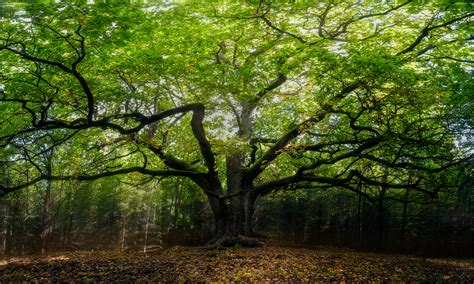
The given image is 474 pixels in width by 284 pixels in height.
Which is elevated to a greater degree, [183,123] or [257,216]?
[183,123]

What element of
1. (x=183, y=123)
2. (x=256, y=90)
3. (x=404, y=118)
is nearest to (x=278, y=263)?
(x=256, y=90)

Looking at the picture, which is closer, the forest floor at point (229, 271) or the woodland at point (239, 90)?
the forest floor at point (229, 271)

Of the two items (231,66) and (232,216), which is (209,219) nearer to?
(232,216)

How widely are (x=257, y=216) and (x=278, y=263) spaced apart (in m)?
22.6

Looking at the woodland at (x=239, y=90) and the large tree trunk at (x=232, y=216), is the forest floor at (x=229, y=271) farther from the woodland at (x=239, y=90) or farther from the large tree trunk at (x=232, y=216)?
the large tree trunk at (x=232, y=216)

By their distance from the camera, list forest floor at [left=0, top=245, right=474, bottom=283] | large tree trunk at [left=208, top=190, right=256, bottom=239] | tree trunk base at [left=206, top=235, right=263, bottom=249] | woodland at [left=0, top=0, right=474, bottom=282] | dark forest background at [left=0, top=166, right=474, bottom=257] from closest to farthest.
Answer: forest floor at [left=0, top=245, right=474, bottom=283] → woodland at [left=0, top=0, right=474, bottom=282] → tree trunk base at [left=206, top=235, right=263, bottom=249] → large tree trunk at [left=208, top=190, right=256, bottom=239] → dark forest background at [left=0, top=166, right=474, bottom=257]

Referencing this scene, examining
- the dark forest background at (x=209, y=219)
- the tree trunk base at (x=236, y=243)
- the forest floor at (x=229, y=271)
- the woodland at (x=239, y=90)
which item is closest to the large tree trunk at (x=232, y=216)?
the woodland at (x=239, y=90)

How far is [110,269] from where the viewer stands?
9992 mm

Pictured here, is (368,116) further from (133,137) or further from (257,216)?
(257,216)

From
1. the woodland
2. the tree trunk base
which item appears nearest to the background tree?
the woodland

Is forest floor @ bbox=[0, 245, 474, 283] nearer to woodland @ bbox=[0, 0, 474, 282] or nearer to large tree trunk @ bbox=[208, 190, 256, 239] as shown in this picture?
woodland @ bbox=[0, 0, 474, 282]

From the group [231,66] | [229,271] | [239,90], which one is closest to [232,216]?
[239,90]

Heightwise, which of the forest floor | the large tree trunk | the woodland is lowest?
the forest floor


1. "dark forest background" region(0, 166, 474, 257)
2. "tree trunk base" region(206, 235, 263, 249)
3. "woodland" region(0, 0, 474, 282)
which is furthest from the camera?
"dark forest background" region(0, 166, 474, 257)
